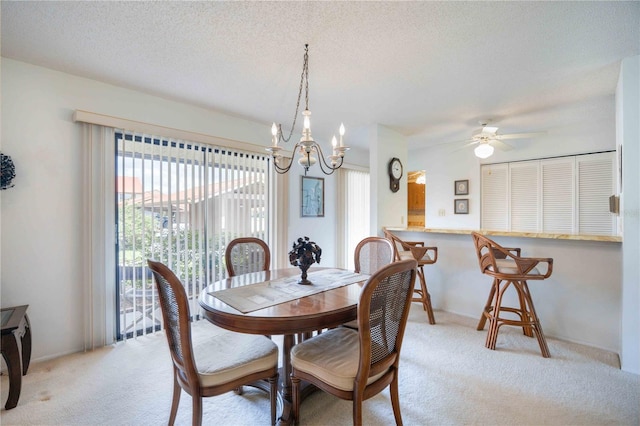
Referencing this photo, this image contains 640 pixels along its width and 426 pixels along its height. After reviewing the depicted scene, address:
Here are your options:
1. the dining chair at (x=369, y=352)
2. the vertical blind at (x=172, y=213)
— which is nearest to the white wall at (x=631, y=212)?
the dining chair at (x=369, y=352)

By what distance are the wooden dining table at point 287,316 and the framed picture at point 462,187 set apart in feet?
12.4

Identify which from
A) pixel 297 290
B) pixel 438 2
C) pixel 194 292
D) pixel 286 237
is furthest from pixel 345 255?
pixel 438 2

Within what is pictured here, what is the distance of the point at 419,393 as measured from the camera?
191 cm

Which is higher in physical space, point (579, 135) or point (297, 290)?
point (579, 135)

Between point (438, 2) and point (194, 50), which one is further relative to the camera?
point (194, 50)

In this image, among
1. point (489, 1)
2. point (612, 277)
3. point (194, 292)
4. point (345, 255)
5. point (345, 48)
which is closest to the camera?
point (489, 1)

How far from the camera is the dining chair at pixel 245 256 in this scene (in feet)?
8.05

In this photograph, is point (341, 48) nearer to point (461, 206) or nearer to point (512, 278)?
point (512, 278)

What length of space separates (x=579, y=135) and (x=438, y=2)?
11.9 feet

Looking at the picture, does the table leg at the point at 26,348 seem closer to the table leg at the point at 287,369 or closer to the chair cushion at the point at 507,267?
the table leg at the point at 287,369

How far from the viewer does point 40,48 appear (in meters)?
2.03

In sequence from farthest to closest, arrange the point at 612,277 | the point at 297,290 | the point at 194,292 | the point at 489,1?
the point at 194,292 < the point at 612,277 < the point at 297,290 < the point at 489,1

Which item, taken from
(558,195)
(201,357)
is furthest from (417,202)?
(201,357)

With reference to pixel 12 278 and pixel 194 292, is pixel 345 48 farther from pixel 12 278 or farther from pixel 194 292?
pixel 12 278
